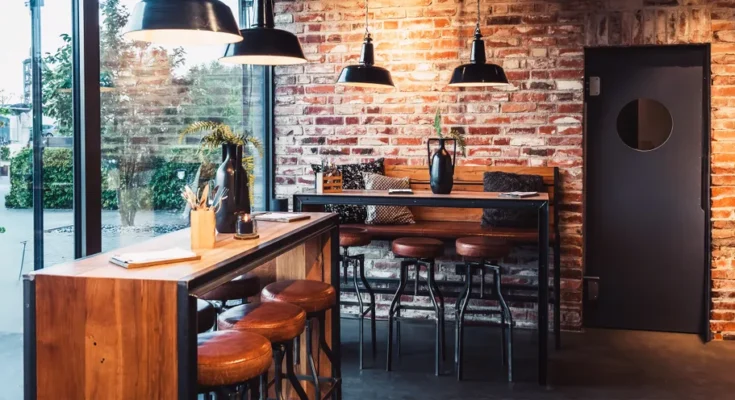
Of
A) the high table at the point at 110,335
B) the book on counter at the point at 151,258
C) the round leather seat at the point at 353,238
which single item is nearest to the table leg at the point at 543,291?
the round leather seat at the point at 353,238

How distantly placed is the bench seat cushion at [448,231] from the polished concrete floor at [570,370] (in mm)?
688

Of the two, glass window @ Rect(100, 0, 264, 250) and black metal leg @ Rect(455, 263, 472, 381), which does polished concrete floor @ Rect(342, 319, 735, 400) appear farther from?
glass window @ Rect(100, 0, 264, 250)

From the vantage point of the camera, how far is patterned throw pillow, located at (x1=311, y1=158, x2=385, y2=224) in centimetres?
494

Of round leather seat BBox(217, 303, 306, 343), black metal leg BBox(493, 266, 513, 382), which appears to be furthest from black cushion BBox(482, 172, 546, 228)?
round leather seat BBox(217, 303, 306, 343)

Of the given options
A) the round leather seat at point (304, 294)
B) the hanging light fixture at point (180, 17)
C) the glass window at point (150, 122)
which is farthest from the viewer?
the glass window at point (150, 122)

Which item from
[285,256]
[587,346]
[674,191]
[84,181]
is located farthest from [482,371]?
[84,181]

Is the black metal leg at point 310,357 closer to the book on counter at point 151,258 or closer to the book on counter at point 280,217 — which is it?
the book on counter at point 280,217

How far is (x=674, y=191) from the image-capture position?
A: 15.7ft

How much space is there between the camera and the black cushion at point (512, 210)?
4.69 meters

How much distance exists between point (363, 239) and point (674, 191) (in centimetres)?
216

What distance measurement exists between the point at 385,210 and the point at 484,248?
1.09m

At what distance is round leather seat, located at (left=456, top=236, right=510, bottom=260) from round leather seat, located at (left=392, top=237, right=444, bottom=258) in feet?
0.48

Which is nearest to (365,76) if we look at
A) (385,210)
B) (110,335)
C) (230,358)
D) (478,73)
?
(478,73)

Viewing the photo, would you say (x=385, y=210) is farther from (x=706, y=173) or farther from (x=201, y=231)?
(x=201, y=231)
